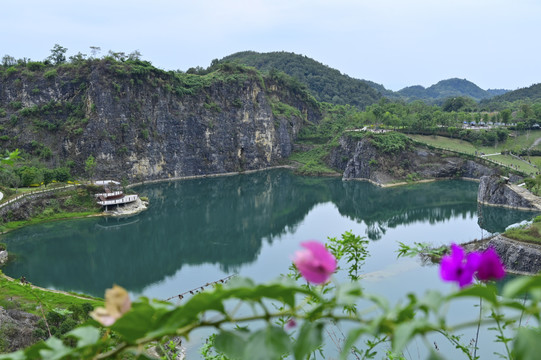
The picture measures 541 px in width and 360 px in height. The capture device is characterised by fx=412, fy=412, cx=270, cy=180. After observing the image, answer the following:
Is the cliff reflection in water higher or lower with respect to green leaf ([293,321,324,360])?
lower

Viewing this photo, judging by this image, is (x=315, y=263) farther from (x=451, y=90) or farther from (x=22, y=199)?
(x=451, y=90)

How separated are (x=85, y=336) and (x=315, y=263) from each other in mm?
476

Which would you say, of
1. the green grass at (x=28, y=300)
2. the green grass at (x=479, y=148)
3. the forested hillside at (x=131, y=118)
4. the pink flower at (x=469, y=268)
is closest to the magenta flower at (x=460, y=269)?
the pink flower at (x=469, y=268)

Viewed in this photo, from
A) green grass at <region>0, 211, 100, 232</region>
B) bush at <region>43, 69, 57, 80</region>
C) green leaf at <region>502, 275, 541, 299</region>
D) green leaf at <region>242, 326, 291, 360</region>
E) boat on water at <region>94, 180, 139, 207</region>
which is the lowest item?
green grass at <region>0, 211, 100, 232</region>

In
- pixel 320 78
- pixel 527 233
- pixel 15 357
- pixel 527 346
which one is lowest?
pixel 527 233

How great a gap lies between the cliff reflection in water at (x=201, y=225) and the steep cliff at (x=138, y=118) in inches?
152

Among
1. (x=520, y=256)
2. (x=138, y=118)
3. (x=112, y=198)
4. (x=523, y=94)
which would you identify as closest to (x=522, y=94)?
(x=523, y=94)

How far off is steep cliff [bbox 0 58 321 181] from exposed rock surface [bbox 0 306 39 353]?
25612 millimetres

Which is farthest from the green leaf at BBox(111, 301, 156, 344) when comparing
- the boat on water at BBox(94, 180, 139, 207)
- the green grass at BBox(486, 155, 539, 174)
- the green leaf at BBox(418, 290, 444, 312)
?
the green grass at BBox(486, 155, 539, 174)

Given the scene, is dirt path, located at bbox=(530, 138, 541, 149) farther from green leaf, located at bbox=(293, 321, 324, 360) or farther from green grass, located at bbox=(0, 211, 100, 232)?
green leaf, located at bbox=(293, 321, 324, 360)

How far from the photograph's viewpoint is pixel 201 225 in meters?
26.1

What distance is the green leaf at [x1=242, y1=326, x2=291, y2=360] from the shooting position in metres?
0.71

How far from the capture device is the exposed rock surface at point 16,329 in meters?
9.02

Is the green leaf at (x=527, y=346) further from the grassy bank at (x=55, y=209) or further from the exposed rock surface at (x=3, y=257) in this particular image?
the grassy bank at (x=55, y=209)
